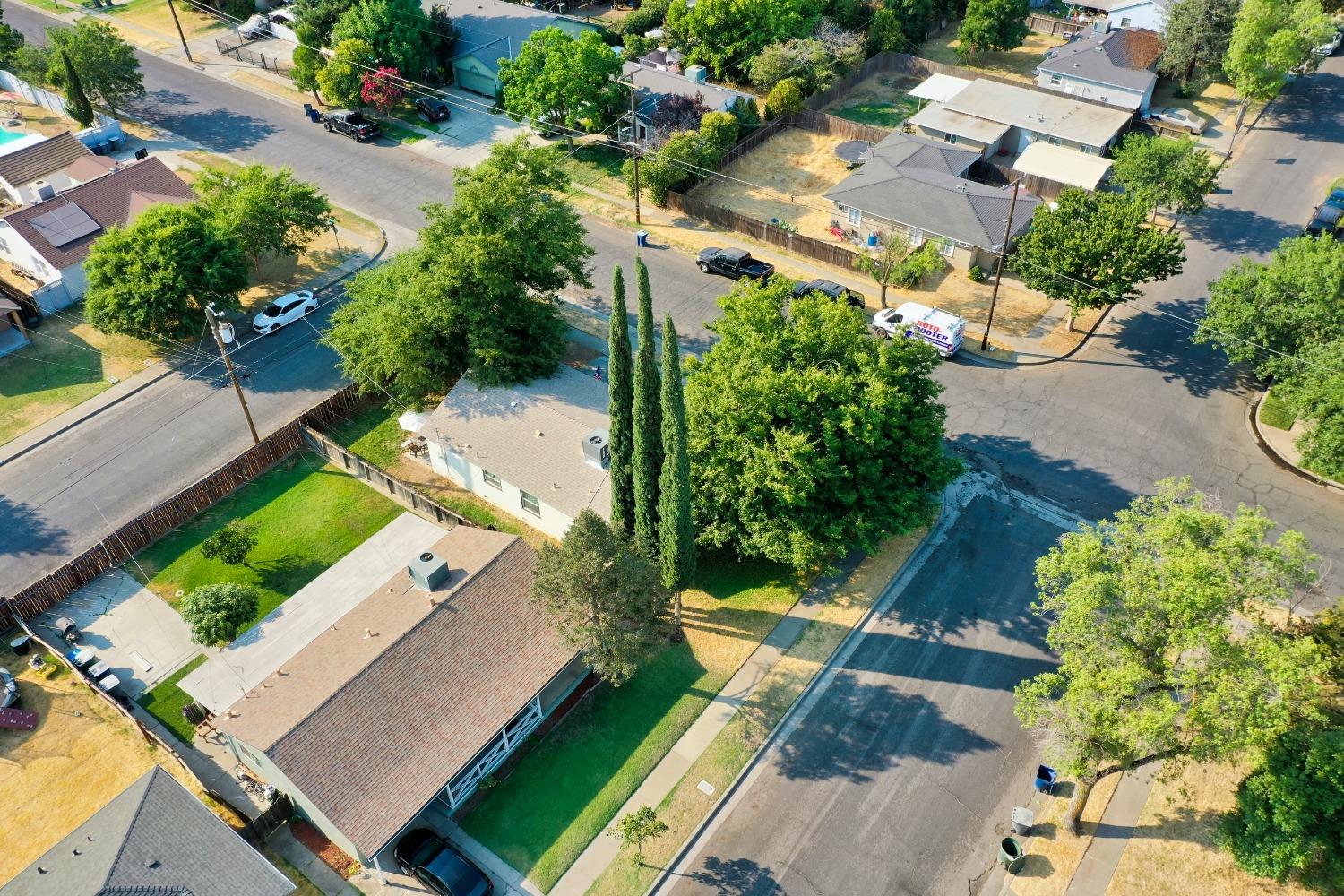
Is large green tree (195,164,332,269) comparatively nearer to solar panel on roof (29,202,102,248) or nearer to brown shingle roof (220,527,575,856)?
solar panel on roof (29,202,102,248)

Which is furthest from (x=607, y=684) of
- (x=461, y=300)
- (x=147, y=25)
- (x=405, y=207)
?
(x=147, y=25)

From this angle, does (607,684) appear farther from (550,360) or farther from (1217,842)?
(1217,842)

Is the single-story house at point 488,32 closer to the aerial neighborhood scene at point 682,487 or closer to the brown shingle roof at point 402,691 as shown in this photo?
the aerial neighborhood scene at point 682,487

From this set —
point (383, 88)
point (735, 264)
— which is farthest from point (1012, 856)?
point (383, 88)

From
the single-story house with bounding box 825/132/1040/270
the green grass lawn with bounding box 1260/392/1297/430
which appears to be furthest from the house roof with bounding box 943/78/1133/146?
the green grass lawn with bounding box 1260/392/1297/430

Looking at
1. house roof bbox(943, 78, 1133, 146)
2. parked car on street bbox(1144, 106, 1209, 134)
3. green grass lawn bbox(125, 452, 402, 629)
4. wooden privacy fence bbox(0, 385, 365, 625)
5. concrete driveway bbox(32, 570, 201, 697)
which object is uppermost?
house roof bbox(943, 78, 1133, 146)

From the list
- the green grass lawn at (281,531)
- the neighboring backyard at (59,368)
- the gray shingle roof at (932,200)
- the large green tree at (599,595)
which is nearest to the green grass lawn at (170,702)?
the green grass lawn at (281,531)
